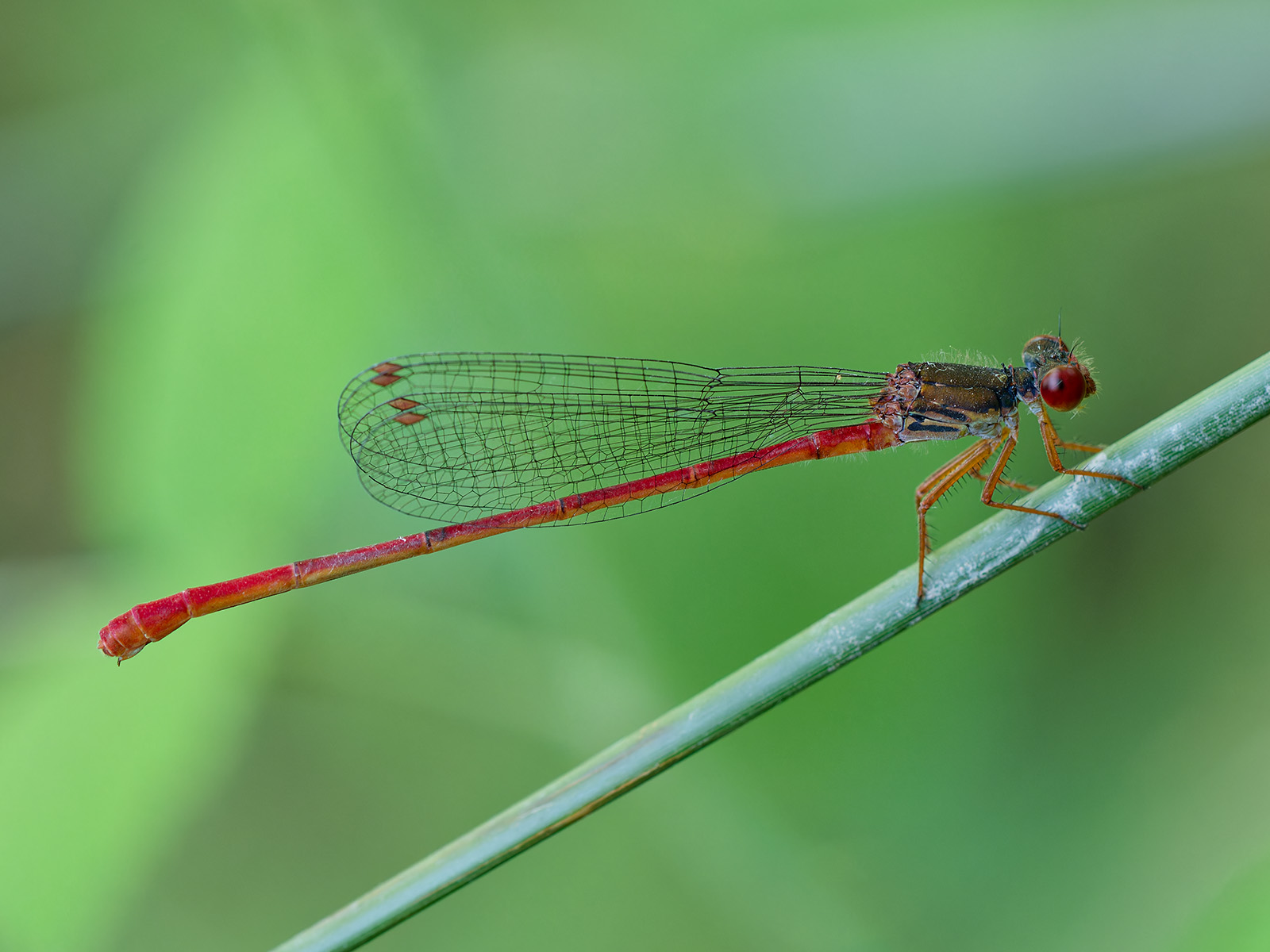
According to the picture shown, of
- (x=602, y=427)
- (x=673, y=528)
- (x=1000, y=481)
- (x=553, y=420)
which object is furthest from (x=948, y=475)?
(x=553, y=420)

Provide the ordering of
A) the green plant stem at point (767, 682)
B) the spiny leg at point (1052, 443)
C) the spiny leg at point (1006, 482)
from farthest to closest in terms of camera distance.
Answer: the spiny leg at point (1006, 482)
the spiny leg at point (1052, 443)
the green plant stem at point (767, 682)

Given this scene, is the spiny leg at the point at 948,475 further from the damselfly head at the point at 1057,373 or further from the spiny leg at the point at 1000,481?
the damselfly head at the point at 1057,373

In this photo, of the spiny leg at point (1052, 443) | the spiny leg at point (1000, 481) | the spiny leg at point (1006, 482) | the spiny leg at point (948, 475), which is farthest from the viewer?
the spiny leg at point (1006, 482)

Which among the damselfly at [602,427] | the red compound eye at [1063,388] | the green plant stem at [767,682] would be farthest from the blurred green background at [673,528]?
the green plant stem at [767,682]

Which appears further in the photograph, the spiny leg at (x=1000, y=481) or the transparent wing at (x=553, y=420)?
the transparent wing at (x=553, y=420)

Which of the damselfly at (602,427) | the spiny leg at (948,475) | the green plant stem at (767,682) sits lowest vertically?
the green plant stem at (767,682)

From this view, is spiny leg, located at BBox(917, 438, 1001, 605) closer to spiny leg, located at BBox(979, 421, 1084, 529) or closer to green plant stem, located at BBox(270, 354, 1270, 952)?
spiny leg, located at BBox(979, 421, 1084, 529)

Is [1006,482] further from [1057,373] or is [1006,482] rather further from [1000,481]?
[1057,373]
